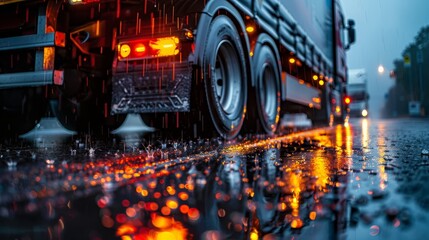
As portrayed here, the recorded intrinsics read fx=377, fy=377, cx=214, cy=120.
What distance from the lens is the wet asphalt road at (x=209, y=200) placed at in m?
1.10

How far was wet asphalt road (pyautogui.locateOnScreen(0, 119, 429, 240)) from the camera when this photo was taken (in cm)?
110

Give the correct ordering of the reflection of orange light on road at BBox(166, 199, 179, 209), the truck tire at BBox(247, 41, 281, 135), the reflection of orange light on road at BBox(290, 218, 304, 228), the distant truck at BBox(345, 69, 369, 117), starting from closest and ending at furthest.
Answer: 1. the reflection of orange light on road at BBox(290, 218, 304, 228)
2. the reflection of orange light on road at BBox(166, 199, 179, 209)
3. the truck tire at BBox(247, 41, 281, 135)
4. the distant truck at BBox(345, 69, 369, 117)

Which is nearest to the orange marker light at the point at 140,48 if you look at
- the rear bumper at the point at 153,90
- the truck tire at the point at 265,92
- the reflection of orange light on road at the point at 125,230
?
the rear bumper at the point at 153,90

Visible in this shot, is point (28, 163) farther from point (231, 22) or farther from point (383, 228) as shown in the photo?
point (231, 22)

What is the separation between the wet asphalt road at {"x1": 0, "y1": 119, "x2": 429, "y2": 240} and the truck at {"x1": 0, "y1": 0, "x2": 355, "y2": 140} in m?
1.38

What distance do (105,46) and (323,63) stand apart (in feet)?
20.1

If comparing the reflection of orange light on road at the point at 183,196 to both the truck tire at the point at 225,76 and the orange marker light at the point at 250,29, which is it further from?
the orange marker light at the point at 250,29

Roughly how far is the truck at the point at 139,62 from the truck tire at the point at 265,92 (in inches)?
0.7

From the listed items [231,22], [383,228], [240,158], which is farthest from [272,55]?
[383,228]

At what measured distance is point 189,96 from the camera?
329 cm

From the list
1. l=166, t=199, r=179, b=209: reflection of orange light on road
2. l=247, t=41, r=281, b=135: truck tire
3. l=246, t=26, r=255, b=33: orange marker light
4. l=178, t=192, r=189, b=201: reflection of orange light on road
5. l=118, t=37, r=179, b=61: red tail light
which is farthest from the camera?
l=247, t=41, r=281, b=135: truck tire

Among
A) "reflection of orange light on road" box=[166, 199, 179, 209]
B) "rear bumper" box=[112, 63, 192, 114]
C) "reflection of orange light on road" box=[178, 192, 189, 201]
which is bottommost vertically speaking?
"reflection of orange light on road" box=[166, 199, 179, 209]

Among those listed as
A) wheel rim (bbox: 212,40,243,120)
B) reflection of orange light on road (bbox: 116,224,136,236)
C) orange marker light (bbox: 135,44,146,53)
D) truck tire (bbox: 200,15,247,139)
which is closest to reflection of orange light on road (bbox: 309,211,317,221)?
reflection of orange light on road (bbox: 116,224,136,236)

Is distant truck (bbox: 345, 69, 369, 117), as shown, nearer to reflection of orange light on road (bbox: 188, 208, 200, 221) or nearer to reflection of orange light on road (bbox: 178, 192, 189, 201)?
reflection of orange light on road (bbox: 178, 192, 189, 201)
